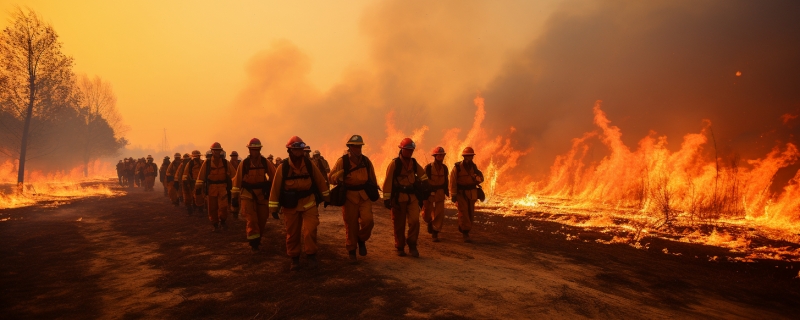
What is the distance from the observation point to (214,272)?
6.26 meters

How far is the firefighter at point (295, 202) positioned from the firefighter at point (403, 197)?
4.90ft

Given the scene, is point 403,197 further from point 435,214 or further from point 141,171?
point 141,171

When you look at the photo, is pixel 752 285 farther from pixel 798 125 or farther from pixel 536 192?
pixel 536 192

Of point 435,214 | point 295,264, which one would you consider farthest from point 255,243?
point 435,214

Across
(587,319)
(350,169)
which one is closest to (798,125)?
(587,319)

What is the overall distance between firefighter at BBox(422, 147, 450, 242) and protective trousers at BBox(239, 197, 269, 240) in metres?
3.77

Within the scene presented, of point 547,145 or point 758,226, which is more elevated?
point 547,145

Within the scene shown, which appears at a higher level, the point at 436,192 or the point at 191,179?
the point at 191,179

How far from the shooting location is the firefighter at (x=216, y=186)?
33.0 feet

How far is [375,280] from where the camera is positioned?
5660mm

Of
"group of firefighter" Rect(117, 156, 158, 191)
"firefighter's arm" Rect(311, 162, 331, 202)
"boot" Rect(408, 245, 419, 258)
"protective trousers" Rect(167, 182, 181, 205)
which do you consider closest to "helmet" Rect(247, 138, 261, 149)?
"firefighter's arm" Rect(311, 162, 331, 202)

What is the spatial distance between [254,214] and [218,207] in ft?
9.12

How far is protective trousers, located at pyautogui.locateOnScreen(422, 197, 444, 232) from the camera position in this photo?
9188 mm

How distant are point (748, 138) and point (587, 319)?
21.1 metres
